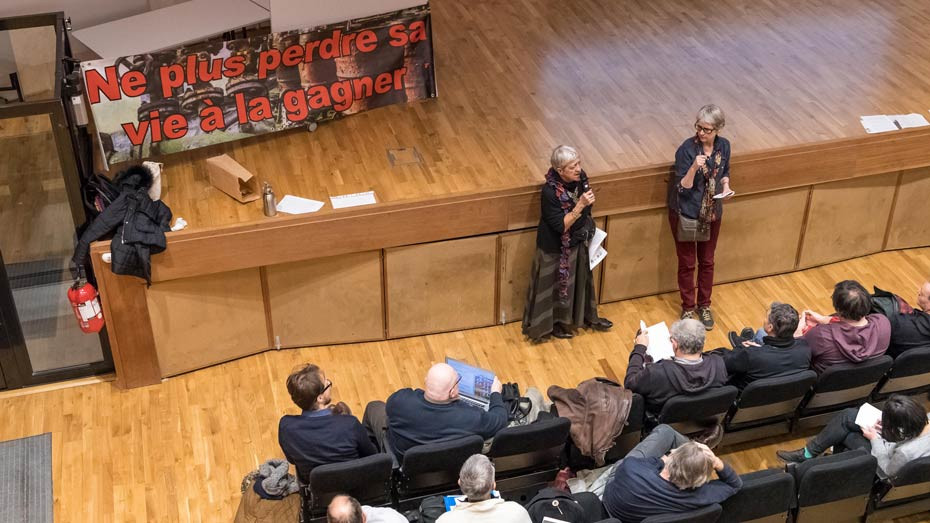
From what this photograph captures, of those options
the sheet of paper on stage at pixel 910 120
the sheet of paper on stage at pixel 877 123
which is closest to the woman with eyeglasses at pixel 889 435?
the sheet of paper on stage at pixel 877 123

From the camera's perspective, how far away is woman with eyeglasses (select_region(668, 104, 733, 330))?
6.73m

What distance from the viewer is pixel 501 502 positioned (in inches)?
187

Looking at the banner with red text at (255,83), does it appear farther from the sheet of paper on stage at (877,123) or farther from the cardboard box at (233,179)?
the sheet of paper on stage at (877,123)

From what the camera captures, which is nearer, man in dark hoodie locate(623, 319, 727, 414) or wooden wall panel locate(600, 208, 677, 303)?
man in dark hoodie locate(623, 319, 727, 414)

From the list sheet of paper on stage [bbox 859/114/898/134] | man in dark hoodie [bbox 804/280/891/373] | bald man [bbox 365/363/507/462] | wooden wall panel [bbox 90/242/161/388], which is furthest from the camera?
sheet of paper on stage [bbox 859/114/898/134]

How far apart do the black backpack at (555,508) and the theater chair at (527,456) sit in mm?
387

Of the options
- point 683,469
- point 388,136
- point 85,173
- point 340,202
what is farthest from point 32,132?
point 683,469

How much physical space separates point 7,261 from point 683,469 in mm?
4208

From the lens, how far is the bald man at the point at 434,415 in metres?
5.33

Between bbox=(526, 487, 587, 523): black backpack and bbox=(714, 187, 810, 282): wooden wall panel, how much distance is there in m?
3.16

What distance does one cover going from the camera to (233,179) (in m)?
6.88

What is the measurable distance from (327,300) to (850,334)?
3283 mm

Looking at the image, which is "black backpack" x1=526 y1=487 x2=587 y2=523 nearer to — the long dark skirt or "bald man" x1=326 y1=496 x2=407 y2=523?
"bald man" x1=326 y1=496 x2=407 y2=523

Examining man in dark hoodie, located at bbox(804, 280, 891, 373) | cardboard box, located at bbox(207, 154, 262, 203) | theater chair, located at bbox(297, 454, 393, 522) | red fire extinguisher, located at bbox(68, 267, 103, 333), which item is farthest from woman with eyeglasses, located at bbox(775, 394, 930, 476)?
red fire extinguisher, located at bbox(68, 267, 103, 333)
